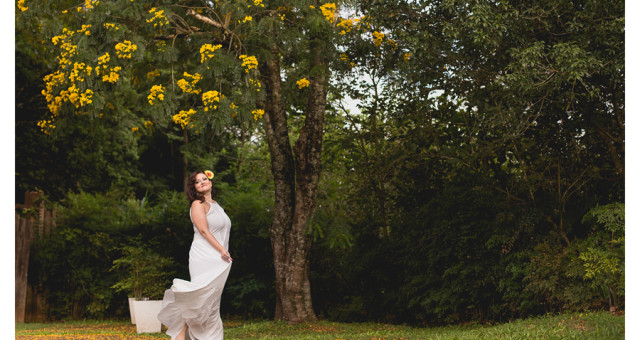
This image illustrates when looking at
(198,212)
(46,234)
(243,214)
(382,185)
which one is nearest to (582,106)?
(382,185)

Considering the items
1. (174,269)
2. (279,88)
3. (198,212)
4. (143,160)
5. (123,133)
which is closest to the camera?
(198,212)

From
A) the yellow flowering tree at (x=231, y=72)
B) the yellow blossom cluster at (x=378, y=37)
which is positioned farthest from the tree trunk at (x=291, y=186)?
the yellow blossom cluster at (x=378, y=37)

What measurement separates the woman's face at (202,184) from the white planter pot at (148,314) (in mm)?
3967

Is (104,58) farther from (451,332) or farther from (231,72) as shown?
(451,332)

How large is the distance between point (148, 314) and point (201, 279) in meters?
Result: 3.92

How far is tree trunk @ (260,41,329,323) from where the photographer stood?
9727mm

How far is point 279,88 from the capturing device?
32.1 feet

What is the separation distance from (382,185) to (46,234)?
6493mm

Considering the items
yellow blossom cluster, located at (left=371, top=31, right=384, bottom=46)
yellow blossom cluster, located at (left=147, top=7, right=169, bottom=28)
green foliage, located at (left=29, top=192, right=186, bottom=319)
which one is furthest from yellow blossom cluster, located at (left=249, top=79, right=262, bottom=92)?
green foliage, located at (left=29, top=192, right=186, bottom=319)

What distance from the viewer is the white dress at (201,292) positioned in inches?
236

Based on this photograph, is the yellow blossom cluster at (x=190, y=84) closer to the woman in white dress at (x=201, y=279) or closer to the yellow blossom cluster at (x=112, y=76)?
the yellow blossom cluster at (x=112, y=76)

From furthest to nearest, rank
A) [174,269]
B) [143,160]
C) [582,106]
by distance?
1. [143,160]
2. [174,269]
3. [582,106]
